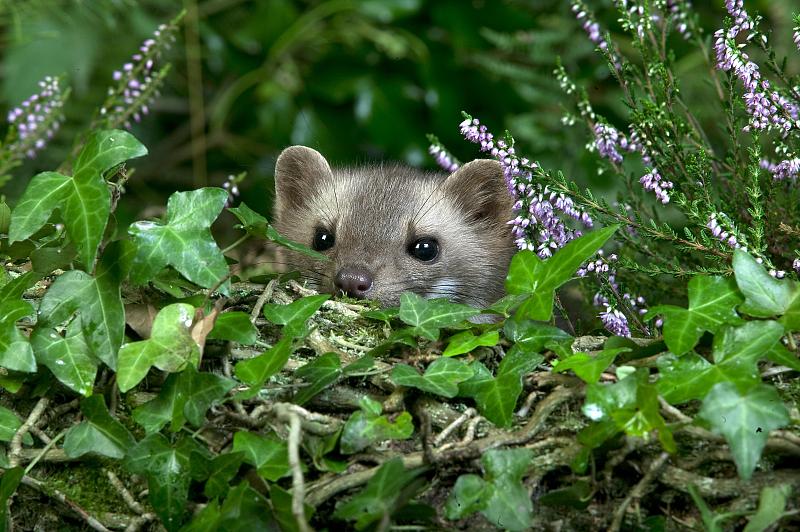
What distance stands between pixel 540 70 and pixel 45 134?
2.66m

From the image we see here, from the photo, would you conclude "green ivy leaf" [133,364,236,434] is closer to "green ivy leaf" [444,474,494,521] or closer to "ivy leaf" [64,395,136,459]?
"ivy leaf" [64,395,136,459]

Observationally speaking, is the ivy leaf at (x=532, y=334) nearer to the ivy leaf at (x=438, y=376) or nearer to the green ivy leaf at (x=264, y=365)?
the ivy leaf at (x=438, y=376)

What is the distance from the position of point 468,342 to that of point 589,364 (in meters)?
0.30

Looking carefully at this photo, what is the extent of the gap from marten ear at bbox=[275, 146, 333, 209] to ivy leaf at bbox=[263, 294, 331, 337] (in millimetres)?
1549

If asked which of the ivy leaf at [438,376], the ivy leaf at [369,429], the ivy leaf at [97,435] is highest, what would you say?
the ivy leaf at [438,376]

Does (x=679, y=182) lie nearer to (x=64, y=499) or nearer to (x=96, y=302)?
(x=96, y=302)

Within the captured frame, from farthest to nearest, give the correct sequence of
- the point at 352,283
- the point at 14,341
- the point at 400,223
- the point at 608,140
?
the point at 400,223
the point at 352,283
the point at 608,140
the point at 14,341

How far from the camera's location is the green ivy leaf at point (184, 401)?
1.83 m

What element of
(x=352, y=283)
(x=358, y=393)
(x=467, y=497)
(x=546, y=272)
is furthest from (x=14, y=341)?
(x=352, y=283)

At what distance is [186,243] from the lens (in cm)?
201

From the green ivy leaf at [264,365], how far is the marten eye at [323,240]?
1489 mm

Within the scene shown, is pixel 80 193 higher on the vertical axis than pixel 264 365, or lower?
higher

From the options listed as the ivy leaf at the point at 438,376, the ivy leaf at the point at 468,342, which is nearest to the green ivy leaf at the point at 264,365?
the ivy leaf at the point at 438,376

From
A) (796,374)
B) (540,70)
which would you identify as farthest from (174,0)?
(796,374)
